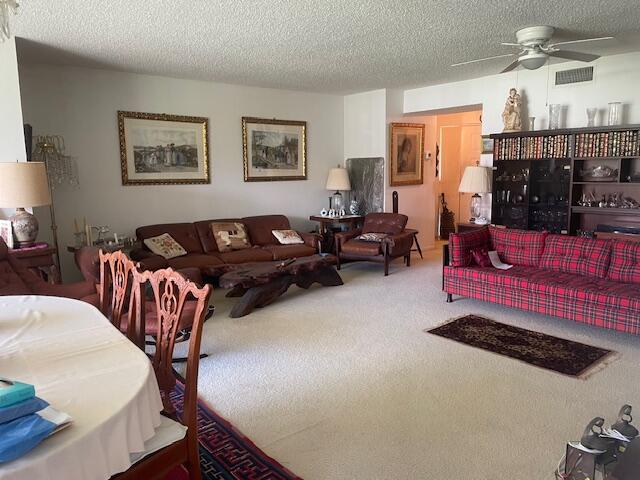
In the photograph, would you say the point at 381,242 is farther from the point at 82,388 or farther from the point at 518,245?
the point at 82,388

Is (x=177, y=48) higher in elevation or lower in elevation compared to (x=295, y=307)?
higher

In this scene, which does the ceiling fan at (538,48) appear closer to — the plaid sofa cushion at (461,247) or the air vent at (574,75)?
the air vent at (574,75)

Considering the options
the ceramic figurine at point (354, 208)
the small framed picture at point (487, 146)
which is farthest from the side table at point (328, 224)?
the small framed picture at point (487, 146)

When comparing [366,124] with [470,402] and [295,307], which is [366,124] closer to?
[295,307]

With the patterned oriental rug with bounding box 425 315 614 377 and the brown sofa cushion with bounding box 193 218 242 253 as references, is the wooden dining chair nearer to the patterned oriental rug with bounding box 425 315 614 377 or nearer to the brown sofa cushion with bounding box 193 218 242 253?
the patterned oriental rug with bounding box 425 315 614 377

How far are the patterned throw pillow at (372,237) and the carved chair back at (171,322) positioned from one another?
4595mm

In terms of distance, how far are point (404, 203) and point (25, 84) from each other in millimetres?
5227

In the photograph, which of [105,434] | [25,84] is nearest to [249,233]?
[25,84]

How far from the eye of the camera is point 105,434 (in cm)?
124

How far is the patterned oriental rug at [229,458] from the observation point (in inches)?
87.6

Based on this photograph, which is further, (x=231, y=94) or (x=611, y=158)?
(x=231, y=94)

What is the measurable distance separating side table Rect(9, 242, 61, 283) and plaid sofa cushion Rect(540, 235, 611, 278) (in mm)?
4495

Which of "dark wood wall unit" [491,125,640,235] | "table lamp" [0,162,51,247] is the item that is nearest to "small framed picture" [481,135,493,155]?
"dark wood wall unit" [491,125,640,235]

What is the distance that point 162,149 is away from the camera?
235 inches
